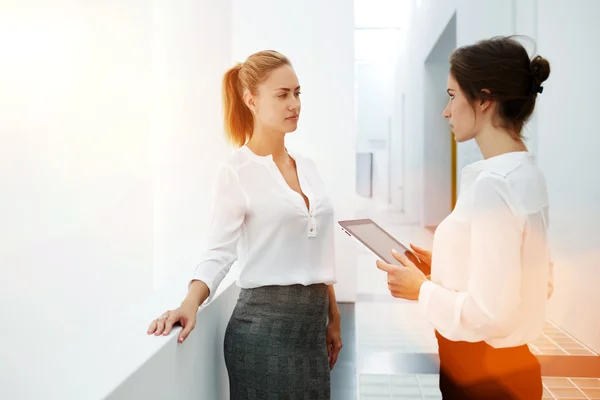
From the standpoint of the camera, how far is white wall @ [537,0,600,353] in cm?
363

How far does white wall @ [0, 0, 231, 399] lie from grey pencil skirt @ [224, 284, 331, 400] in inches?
87.3

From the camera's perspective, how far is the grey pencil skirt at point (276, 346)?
5.06 feet

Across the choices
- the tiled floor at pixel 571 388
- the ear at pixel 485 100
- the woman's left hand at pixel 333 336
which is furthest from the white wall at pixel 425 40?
the ear at pixel 485 100

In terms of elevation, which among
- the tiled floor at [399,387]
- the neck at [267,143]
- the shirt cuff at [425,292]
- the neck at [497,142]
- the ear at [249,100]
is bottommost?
the tiled floor at [399,387]

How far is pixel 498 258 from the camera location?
1.04 m

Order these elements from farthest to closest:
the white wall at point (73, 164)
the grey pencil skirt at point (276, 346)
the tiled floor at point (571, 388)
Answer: the white wall at point (73, 164) → the tiled floor at point (571, 388) → the grey pencil skirt at point (276, 346)

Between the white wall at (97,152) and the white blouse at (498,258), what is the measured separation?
2802 millimetres

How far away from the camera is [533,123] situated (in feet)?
14.3

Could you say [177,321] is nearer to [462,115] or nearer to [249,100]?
[249,100]

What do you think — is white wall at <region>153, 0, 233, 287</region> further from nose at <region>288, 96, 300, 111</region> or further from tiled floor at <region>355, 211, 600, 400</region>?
nose at <region>288, 96, 300, 111</region>

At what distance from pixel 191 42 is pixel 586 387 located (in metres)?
3.44

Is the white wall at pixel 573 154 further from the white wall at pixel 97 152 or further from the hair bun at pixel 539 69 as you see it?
the hair bun at pixel 539 69

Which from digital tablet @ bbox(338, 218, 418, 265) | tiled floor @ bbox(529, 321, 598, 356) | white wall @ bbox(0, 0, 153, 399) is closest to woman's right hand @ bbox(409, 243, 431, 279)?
digital tablet @ bbox(338, 218, 418, 265)

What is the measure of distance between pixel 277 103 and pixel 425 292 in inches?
30.7
